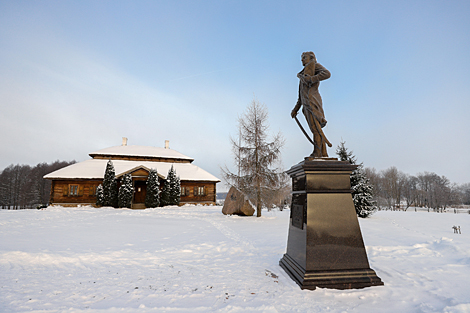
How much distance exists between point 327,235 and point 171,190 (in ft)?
72.2

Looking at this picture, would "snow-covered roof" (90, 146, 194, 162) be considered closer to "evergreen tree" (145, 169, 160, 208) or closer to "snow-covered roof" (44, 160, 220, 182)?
"snow-covered roof" (44, 160, 220, 182)

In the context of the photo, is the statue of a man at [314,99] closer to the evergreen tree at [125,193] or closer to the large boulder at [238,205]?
the large boulder at [238,205]

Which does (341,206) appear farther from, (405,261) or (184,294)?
(184,294)

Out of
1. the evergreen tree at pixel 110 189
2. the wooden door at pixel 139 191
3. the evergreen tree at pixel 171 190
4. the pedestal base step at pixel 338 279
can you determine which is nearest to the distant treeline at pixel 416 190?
the evergreen tree at pixel 171 190

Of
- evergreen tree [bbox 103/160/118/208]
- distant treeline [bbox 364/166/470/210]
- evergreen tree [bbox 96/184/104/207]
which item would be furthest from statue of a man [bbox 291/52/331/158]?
distant treeline [bbox 364/166/470/210]

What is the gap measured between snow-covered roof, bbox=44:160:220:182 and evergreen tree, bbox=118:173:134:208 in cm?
127

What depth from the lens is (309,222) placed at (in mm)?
3582

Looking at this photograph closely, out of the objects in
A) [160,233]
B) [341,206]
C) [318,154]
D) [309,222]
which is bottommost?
[160,233]

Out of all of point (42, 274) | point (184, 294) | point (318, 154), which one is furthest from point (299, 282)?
point (42, 274)

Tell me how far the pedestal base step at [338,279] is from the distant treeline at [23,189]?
5137cm

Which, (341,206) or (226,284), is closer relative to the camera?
(226,284)

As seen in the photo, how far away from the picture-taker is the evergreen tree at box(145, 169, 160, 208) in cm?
2245

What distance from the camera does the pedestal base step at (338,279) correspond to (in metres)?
3.29

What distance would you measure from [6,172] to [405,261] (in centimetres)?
6820
